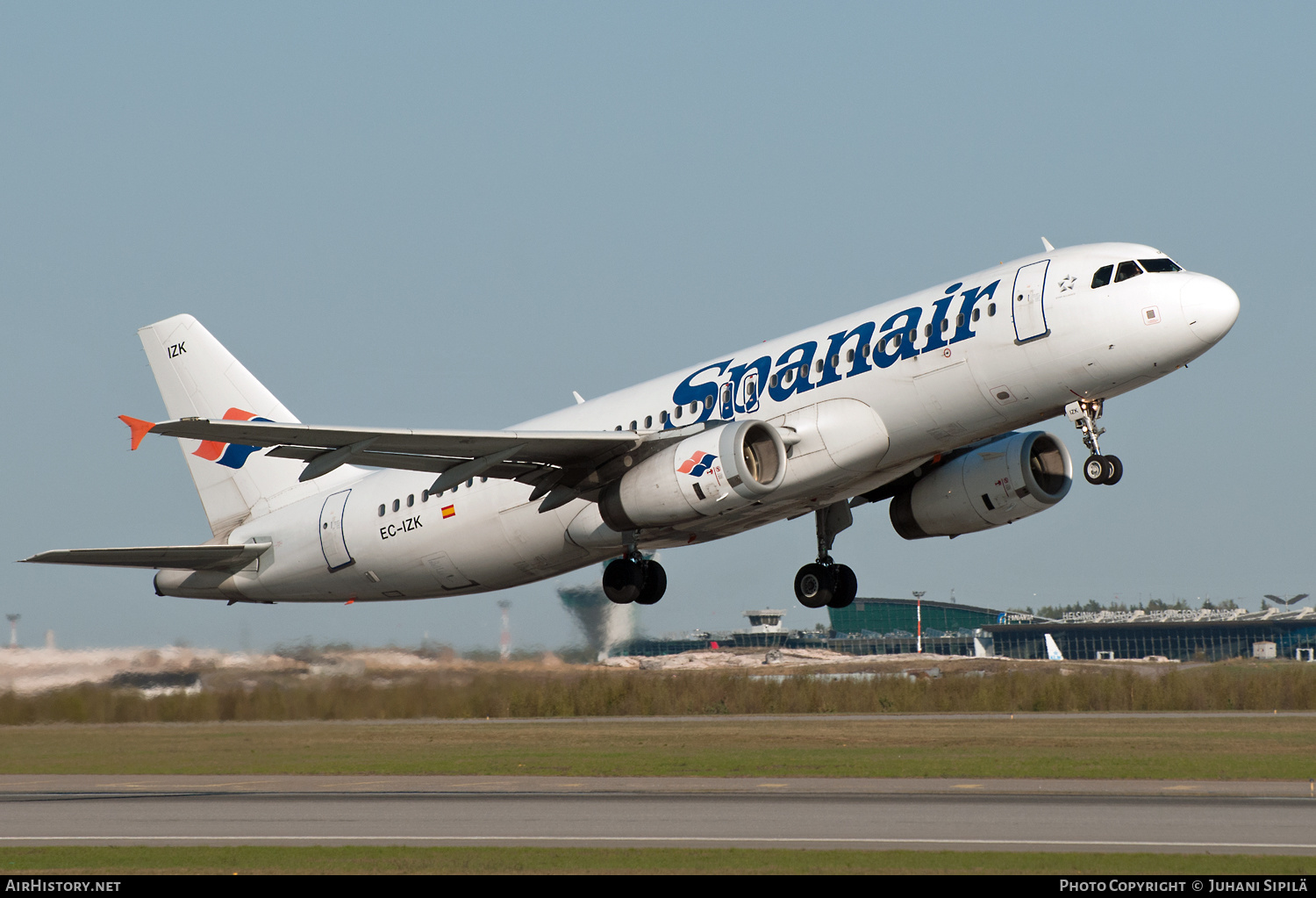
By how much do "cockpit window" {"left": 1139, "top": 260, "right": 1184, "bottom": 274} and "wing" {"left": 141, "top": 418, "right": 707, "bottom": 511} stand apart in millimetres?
8466

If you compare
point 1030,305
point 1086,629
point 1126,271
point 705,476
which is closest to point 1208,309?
point 1126,271

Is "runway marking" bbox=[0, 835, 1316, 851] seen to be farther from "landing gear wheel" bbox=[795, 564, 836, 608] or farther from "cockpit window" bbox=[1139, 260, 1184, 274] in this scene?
"landing gear wheel" bbox=[795, 564, 836, 608]

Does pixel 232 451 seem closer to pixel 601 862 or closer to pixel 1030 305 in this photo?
pixel 1030 305

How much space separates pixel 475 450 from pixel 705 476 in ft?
15.0

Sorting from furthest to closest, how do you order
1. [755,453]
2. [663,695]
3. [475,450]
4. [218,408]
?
1. [663,695]
2. [218,408]
3. [475,450]
4. [755,453]

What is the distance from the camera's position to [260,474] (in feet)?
120

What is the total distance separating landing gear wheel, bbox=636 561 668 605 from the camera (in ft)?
98.9

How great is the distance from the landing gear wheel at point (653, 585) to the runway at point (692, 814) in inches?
147

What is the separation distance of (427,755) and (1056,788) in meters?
16.2

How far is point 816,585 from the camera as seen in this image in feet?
108

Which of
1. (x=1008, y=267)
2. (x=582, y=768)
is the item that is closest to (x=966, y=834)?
(x=1008, y=267)

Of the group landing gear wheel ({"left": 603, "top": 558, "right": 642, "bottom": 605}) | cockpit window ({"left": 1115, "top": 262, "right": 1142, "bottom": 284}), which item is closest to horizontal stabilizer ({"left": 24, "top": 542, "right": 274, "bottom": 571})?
landing gear wheel ({"left": 603, "top": 558, "right": 642, "bottom": 605})

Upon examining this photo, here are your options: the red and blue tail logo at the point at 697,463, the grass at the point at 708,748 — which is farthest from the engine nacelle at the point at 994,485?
the red and blue tail logo at the point at 697,463

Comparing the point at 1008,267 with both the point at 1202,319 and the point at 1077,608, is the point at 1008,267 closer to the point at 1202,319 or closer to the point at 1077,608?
the point at 1202,319
